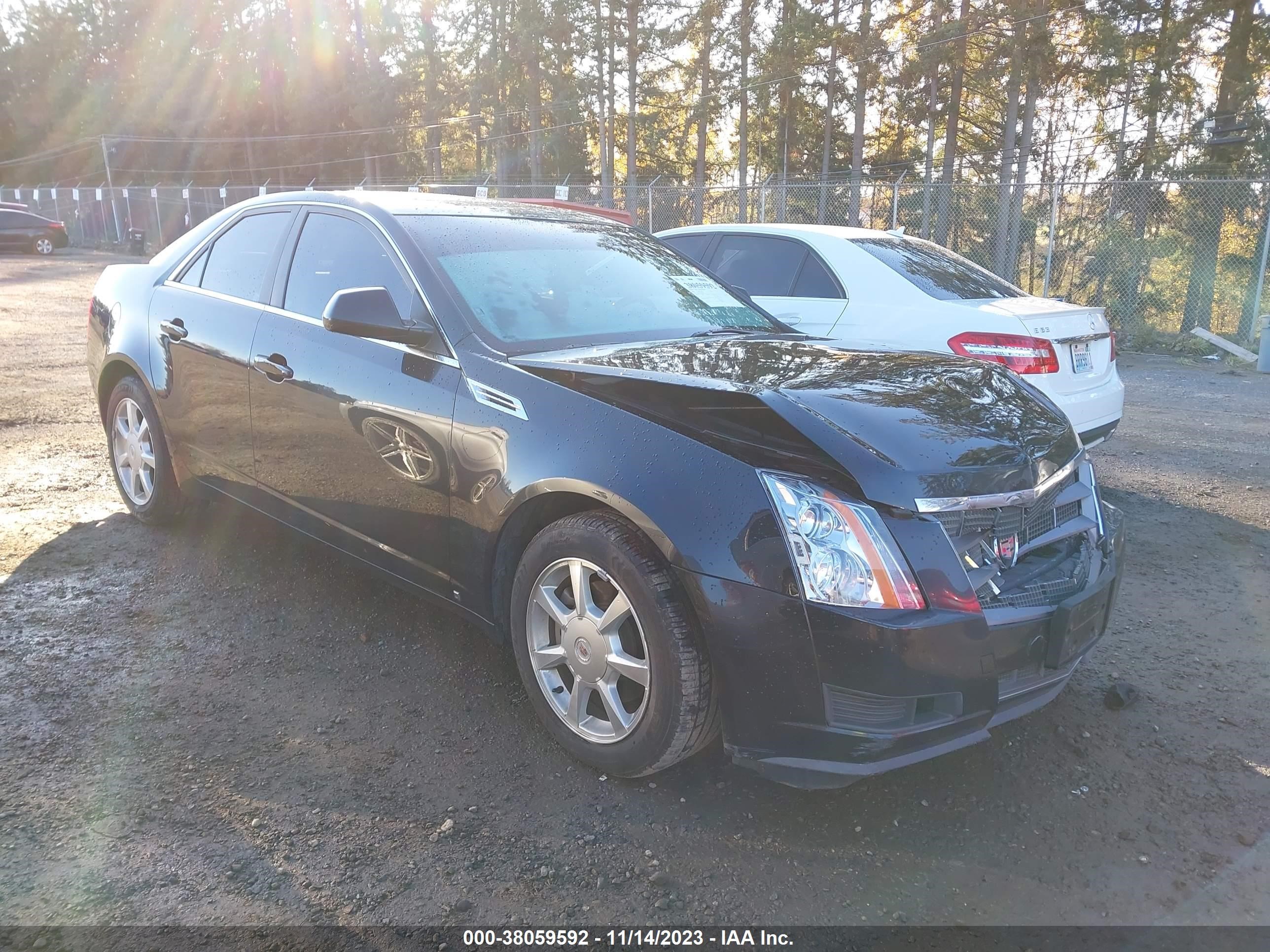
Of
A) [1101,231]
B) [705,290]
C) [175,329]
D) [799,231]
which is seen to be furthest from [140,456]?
[1101,231]

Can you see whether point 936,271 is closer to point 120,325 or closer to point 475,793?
point 475,793

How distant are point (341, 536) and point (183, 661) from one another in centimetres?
73

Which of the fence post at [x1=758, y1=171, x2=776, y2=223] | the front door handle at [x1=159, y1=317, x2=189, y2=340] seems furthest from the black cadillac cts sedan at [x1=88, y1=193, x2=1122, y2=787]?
the fence post at [x1=758, y1=171, x2=776, y2=223]

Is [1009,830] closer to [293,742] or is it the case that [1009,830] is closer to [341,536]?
[293,742]

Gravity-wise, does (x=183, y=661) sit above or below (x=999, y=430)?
below

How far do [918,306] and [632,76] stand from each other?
32.5 metres

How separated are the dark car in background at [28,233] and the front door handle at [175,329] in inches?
1194

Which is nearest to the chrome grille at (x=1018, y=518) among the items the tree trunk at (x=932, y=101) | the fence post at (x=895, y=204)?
the fence post at (x=895, y=204)

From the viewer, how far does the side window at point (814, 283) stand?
597cm

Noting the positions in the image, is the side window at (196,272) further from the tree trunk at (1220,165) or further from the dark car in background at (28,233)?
the dark car in background at (28,233)

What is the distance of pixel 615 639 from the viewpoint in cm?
258

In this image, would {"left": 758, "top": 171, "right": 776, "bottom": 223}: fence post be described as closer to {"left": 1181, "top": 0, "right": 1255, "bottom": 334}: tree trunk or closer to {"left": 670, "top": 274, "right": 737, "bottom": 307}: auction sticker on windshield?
{"left": 1181, "top": 0, "right": 1255, "bottom": 334}: tree trunk

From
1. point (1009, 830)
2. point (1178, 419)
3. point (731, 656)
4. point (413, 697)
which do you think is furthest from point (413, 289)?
point (1178, 419)

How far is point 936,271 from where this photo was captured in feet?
19.5
